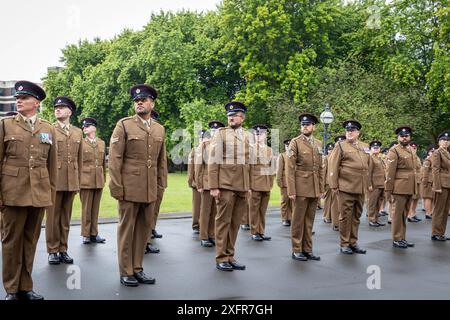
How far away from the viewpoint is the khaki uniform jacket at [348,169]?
924 centimetres

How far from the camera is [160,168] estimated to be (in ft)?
23.3

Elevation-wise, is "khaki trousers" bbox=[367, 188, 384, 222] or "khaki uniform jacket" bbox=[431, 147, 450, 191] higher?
"khaki uniform jacket" bbox=[431, 147, 450, 191]

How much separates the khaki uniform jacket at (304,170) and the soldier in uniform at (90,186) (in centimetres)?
383

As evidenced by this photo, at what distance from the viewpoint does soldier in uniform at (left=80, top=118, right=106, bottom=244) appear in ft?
32.3

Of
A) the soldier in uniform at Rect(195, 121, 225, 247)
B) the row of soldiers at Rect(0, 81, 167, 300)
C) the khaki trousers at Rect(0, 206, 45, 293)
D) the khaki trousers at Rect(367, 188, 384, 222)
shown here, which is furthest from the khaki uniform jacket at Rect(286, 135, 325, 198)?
the khaki trousers at Rect(367, 188, 384, 222)

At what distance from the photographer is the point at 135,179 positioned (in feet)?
21.9

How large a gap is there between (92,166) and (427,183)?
954cm

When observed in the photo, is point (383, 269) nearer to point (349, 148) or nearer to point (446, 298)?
point (446, 298)

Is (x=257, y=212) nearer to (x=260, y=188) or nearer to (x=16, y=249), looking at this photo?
(x=260, y=188)

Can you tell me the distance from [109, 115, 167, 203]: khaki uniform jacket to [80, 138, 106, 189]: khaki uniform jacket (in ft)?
10.8

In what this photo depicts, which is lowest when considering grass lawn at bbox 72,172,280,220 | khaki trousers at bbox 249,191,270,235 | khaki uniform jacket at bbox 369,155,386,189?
grass lawn at bbox 72,172,280,220

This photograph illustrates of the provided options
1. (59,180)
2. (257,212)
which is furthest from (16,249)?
(257,212)

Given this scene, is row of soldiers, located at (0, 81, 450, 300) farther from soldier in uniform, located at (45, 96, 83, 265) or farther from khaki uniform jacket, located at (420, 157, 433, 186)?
khaki uniform jacket, located at (420, 157, 433, 186)

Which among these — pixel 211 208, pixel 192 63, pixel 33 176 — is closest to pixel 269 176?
pixel 211 208
